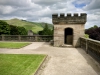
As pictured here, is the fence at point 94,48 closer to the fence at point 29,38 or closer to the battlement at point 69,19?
the battlement at point 69,19

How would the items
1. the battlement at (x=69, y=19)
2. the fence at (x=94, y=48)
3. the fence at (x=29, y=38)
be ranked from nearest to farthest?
1. the fence at (x=94, y=48)
2. the battlement at (x=69, y=19)
3. the fence at (x=29, y=38)

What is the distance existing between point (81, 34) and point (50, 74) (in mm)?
10666

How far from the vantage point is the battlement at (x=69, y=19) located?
15.9m

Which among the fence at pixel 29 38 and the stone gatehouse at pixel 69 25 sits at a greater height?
the stone gatehouse at pixel 69 25

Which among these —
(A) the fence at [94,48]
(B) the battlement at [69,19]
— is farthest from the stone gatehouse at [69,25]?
(A) the fence at [94,48]

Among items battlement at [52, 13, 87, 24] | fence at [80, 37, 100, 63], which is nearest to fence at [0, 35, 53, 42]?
battlement at [52, 13, 87, 24]

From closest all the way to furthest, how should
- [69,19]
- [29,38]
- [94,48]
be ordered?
[94,48], [69,19], [29,38]

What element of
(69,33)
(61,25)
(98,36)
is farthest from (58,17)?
(98,36)

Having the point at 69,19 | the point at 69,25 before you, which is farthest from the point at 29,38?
the point at 69,19

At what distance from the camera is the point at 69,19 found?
52.7 feet

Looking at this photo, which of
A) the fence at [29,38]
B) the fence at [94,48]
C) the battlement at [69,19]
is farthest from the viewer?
the fence at [29,38]

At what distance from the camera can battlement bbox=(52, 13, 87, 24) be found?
15.9 m

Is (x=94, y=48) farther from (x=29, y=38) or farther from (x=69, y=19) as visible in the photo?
(x=29, y=38)

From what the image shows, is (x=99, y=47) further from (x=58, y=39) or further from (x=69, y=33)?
(x=69, y=33)
